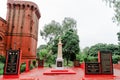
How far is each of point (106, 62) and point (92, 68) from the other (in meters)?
1.01

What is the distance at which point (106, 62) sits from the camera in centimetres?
1017

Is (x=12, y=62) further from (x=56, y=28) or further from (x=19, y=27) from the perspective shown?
(x=56, y=28)

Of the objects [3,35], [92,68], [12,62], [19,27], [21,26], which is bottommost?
[92,68]

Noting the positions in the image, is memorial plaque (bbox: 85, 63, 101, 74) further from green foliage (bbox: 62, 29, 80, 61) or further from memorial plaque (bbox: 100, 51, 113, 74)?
green foliage (bbox: 62, 29, 80, 61)

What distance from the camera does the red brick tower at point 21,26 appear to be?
91.1 ft

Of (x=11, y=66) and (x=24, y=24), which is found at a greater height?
(x=24, y=24)

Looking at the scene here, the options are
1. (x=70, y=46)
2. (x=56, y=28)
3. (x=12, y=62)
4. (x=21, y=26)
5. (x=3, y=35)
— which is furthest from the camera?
(x=56, y=28)

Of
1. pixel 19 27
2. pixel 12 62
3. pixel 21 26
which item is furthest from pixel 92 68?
pixel 19 27

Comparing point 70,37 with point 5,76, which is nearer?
point 5,76

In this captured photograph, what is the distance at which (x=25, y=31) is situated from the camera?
2798 cm

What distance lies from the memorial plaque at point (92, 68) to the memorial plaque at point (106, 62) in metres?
0.31

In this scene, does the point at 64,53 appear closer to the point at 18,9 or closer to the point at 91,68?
the point at 18,9

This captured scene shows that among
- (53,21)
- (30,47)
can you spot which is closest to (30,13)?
(30,47)

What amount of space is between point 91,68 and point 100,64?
66 cm
